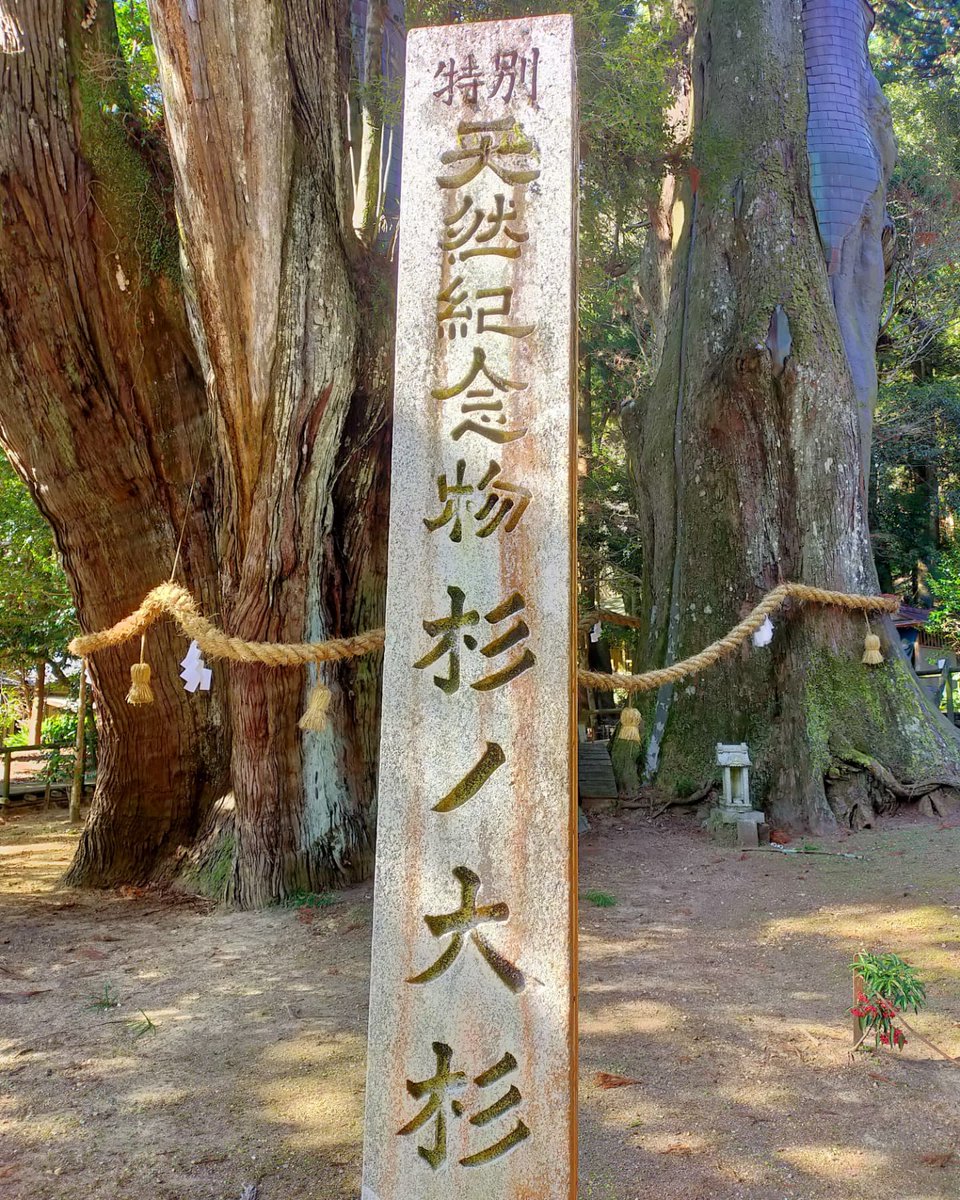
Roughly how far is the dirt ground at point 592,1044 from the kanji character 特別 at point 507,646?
122 cm

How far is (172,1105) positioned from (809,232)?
6.34m

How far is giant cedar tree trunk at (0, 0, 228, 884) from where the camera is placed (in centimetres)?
416

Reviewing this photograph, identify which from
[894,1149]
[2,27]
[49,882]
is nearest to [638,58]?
[2,27]

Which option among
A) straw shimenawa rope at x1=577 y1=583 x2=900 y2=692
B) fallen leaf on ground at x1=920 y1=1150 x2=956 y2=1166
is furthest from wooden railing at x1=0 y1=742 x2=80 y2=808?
fallen leaf on ground at x1=920 y1=1150 x2=956 y2=1166

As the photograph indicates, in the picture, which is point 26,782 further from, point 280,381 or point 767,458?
point 767,458

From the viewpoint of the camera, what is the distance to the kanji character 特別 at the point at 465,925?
1910 millimetres

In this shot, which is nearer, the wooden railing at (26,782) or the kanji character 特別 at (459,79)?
the kanji character 特別 at (459,79)

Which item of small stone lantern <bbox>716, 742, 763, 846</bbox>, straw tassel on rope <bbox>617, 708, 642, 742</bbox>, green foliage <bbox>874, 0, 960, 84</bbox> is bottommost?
small stone lantern <bbox>716, 742, 763, 846</bbox>

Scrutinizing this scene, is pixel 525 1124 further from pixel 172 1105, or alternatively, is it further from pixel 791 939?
pixel 791 939

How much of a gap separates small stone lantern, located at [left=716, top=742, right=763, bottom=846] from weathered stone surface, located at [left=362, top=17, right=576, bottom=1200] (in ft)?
12.1

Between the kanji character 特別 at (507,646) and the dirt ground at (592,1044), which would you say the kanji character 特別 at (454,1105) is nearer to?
the dirt ground at (592,1044)

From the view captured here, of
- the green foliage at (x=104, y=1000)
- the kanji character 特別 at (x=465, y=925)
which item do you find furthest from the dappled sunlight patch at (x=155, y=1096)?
the kanji character 特別 at (x=465, y=925)

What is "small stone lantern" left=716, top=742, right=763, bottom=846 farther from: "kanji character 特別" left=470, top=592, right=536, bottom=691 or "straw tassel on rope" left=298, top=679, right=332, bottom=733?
"kanji character 特別" left=470, top=592, right=536, bottom=691

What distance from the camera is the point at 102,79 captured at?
4.30 metres
